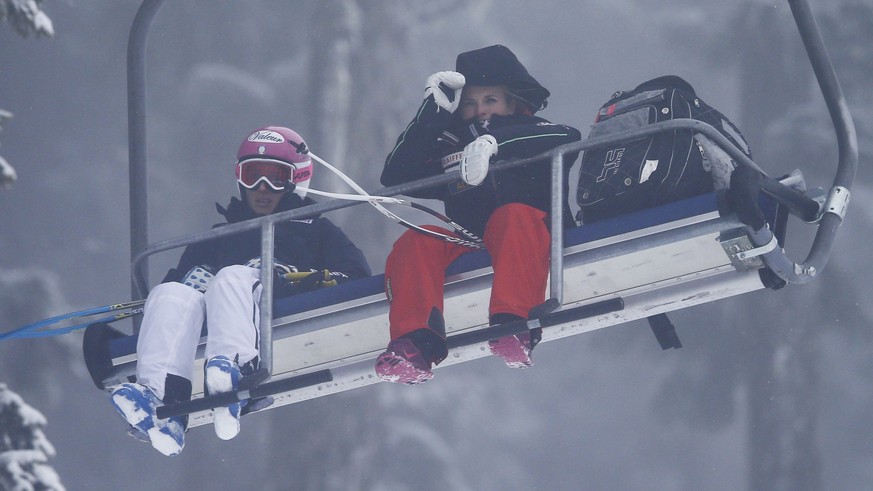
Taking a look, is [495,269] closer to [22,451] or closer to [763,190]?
[763,190]

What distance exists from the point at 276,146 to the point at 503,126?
3.84 ft

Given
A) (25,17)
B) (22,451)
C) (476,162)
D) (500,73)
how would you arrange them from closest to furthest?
(22,451) → (25,17) → (476,162) → (500,73)

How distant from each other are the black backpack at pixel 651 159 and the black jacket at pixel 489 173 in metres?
0.11

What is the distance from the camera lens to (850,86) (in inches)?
611

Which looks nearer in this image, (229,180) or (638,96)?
(638,96)

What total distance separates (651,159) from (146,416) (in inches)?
78.7

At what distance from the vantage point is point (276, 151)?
20.3 feet

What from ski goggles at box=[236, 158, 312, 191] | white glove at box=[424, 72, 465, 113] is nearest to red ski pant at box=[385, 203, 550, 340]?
white glove at box=[424, 72, 465, 113]

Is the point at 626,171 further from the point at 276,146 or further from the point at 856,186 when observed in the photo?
the point at 856,186

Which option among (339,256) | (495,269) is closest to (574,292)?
(495,269)

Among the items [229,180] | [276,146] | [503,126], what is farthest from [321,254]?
[229,180]

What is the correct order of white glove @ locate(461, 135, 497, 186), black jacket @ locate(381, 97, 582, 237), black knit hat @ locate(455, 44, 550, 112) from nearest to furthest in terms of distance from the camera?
white glove @ locate(461, 135, 497, 186)
black jacket @ locate(381, 97, 582, 237)
black knit hat @ locate(455, 44, 550, 112)

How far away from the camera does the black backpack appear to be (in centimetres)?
501

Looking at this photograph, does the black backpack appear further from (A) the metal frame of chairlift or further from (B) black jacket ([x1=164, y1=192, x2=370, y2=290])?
(B) black jacket ([x1=164, y1=192, x2=370, y2=290])
